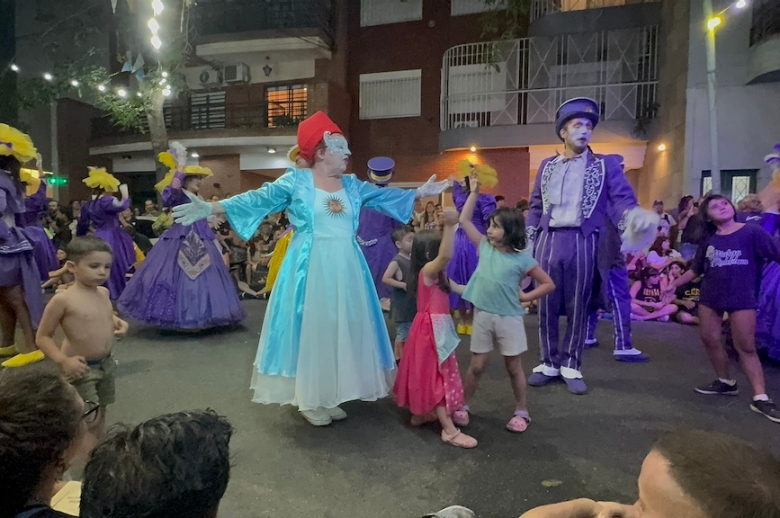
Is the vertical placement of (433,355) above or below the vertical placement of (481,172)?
below

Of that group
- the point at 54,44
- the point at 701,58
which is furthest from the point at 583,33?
the point at 54,44

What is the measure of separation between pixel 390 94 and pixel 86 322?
14747mm

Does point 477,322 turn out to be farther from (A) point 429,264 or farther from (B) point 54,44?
(B) point 54,44

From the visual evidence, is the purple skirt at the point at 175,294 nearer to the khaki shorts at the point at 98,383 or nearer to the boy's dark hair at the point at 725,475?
the khaki shorts at the point at 98,383

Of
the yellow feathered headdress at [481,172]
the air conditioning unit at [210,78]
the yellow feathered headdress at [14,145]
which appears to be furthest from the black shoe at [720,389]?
the air conditioning unit at [210,78]

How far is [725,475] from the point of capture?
3.17 feet

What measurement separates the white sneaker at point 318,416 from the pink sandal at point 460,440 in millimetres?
764

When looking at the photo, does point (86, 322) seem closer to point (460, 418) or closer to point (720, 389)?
point (460, 418)

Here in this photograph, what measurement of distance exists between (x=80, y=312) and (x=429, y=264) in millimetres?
1901

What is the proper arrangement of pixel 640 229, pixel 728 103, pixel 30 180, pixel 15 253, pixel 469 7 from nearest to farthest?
pixel 640 229 < pixel 15 253 < pixel 30 180 < pixel 728 103 < pixel 469 7

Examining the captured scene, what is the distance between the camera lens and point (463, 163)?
423 centimetres

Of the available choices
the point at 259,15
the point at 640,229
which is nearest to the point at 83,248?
the point at 640,229

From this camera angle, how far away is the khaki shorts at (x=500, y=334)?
3398 millimetres

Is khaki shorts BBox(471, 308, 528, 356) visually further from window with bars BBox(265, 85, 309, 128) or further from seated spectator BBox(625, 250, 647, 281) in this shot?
window with bars BBox(265, 85, 309, 128)
